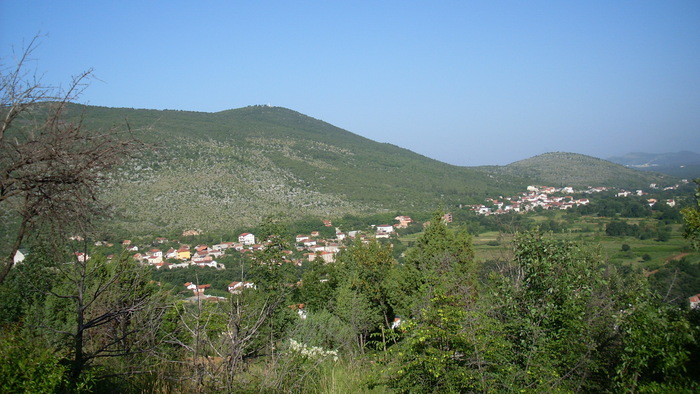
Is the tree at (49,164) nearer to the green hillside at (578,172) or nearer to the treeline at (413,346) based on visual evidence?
the treeline at (413,346)

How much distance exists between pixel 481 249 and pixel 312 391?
29621 millimetres

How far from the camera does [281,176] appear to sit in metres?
62.9

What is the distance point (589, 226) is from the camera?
32.4 metres

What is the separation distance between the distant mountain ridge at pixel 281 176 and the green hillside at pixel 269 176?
172 mm

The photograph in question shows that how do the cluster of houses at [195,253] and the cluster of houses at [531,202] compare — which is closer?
the cluster of houses at [195,253]

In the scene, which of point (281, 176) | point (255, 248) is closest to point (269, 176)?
point (281, 176)

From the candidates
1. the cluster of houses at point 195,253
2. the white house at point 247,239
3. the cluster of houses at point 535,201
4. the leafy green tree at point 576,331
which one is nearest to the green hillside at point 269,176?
the cluster of houses at point 195,253

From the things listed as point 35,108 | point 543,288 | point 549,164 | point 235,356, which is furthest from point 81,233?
point 549,164

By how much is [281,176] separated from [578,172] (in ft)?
256

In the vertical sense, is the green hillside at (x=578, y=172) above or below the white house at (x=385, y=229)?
above

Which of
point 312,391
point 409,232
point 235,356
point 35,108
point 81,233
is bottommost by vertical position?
point 409,232

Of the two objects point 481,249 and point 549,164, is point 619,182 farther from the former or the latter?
point 481,249

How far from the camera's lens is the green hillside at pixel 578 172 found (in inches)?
3432

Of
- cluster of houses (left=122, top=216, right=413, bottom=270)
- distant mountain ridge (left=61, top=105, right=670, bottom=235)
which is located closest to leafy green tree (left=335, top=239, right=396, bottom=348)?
cluster of houses (left=122, top=216, right=413, bottom=270)
